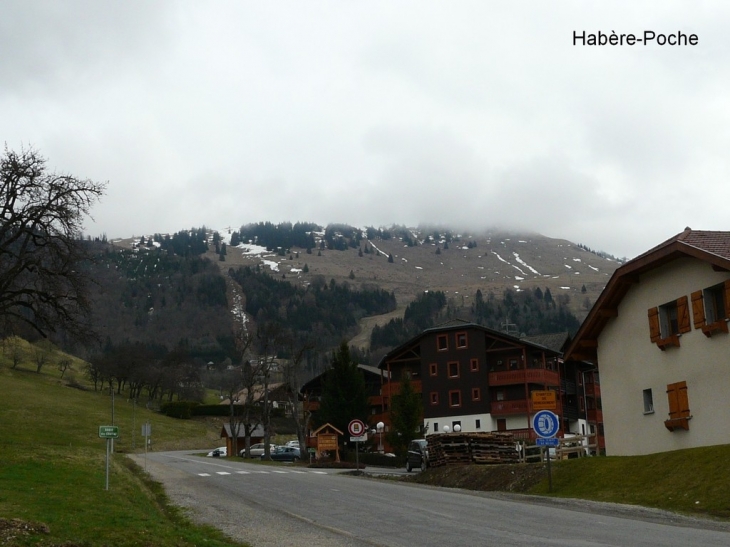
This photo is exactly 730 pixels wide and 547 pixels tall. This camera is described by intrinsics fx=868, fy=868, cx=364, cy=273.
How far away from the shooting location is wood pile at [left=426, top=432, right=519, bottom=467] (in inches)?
1521

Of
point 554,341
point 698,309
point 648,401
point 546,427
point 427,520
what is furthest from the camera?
point 554,341

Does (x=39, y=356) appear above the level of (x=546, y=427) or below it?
above

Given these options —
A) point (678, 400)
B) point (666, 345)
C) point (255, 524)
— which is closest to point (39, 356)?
point (666, 345)

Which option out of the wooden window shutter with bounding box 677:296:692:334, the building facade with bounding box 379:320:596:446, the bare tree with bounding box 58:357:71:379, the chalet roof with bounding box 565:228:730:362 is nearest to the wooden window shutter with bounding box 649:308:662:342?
the wooden window shutter with bounding box 677:296:692:334

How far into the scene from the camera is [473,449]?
3872cm

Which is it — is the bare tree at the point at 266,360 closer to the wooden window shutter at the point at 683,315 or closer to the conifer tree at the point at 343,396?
the conifer tree at the point at 343,396

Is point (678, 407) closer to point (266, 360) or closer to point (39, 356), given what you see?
point (266, 360)

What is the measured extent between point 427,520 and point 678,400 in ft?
46.5

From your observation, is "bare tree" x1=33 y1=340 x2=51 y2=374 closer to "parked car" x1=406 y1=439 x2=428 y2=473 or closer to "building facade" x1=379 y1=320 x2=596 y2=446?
"building facade" x1=379 y1=320 x2=596 y2=446

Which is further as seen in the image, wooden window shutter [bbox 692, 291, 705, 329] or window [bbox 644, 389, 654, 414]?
window [bbox 644, 389, 654, 414]

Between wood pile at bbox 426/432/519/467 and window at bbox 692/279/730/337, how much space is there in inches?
498

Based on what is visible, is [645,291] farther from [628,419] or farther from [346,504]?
[346,504]

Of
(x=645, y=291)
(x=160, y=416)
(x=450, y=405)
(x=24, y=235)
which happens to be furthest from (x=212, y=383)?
(x=645, y=291)

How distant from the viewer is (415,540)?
16.0 m
